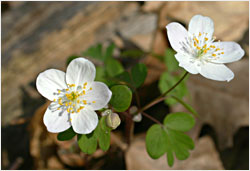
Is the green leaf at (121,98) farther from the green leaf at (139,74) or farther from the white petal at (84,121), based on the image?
the green leaf at (139,74)

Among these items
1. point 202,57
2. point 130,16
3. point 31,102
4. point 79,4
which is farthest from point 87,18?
point 202,57

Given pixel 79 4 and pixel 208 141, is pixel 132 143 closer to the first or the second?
pixel 208 141

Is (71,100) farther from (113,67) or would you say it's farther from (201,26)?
(201,26)

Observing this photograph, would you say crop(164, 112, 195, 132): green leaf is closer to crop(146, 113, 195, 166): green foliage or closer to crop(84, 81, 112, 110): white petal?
crop(146, 113, 195, 166): green foliage

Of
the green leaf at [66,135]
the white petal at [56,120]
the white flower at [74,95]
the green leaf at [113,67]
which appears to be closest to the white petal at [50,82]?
the white flower at [74,95]

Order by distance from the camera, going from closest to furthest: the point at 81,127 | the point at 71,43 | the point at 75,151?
the point at 81,127
the point at 75,151
the point at 71,43

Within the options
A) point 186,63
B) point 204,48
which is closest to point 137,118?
point 186,63

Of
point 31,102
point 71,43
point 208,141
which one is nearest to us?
point 208,141
